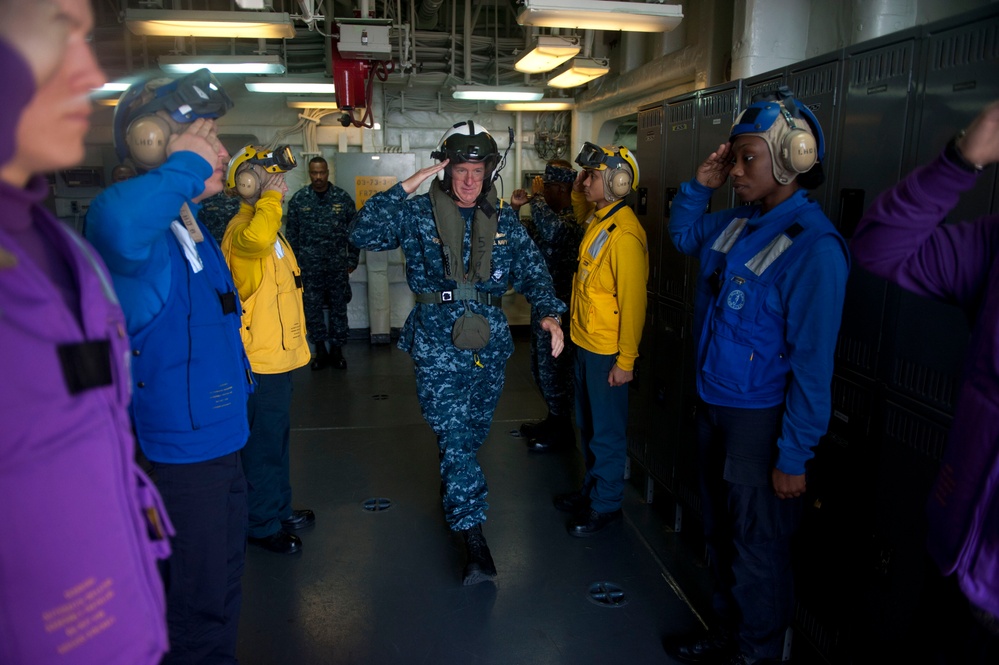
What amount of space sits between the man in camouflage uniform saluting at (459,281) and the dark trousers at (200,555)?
122 cm

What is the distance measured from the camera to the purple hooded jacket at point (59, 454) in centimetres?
83

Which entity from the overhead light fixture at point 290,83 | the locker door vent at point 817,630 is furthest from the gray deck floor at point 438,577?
the overhead light fixture at point 290,83

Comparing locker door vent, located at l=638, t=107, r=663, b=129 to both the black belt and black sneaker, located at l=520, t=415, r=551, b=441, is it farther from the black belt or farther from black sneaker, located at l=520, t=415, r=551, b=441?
black sneaker, located at l=520, t=415, r=551, b=441

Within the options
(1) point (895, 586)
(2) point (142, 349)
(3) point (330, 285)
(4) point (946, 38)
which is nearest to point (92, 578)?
(2) point (142, 349)

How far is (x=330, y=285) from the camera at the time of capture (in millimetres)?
7066

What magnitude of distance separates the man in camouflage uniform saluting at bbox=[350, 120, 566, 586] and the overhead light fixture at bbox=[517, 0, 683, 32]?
0.97m

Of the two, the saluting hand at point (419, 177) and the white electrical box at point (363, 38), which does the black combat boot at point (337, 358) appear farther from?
the saluting hand at point (419, 177)

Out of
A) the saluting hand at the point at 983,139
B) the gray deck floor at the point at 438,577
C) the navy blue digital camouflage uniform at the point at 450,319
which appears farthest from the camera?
the navy blue digital camouflage uniform at the point at 450,319

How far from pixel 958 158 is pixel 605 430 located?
7.64 feet

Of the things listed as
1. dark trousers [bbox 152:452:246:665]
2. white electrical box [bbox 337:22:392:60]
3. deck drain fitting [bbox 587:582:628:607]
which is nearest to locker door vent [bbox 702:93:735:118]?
deck drain fitting [bbox 587:582:628:607]

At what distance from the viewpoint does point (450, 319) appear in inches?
121

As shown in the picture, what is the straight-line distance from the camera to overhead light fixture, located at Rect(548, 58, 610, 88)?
514cm

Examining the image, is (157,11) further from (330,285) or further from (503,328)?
(330,285)

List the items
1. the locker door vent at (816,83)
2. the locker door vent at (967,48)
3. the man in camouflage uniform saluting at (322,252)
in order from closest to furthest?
1. the locker door vent at (967,48)
2. the locker door vent at (816,83)
3. the man in camouflage uniform saluting at (322,252)
